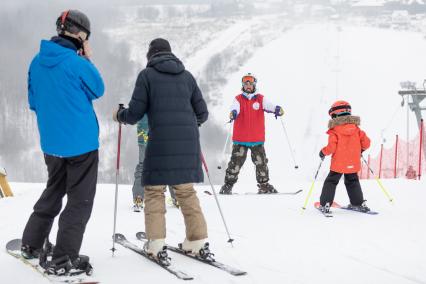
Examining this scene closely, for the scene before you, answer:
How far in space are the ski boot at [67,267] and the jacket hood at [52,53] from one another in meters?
1.26

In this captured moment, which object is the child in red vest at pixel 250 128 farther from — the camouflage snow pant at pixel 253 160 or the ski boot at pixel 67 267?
the ski boot at pixel 67 267

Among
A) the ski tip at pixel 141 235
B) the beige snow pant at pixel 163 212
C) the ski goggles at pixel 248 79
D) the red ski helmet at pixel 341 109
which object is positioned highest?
the ski goggles at pixel 248 79

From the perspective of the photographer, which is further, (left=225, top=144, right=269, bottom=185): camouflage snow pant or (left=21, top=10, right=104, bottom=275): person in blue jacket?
(left=225, top=144, right=269, bottom=185): camouflage snow pant

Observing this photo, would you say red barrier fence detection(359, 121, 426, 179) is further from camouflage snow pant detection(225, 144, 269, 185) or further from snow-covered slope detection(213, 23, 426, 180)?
snow-covered slope detection(213, 23, 426, 180)

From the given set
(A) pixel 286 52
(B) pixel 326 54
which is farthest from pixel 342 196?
(A) pixel 286 52

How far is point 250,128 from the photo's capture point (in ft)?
27.7

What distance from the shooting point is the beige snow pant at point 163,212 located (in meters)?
3.91

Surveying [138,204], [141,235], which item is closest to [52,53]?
[141,235]

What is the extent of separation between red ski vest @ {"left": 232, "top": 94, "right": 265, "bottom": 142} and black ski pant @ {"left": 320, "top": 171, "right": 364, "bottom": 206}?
2086mm

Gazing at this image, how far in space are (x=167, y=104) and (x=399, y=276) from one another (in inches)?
78.8

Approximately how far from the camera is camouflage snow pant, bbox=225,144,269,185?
8.49 metres

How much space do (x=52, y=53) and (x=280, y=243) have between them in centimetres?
253

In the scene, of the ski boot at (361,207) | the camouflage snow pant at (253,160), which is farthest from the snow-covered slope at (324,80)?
the ski boot at (361,207)

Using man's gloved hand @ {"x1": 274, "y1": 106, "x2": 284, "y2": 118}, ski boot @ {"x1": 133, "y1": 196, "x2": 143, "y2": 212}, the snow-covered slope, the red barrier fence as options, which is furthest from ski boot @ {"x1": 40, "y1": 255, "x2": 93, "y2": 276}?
the snow-covered slope
